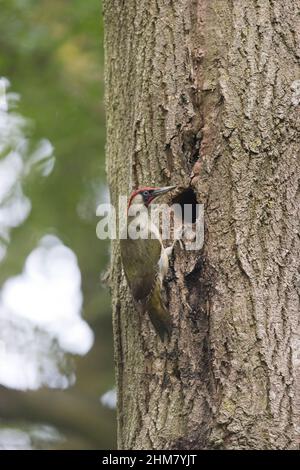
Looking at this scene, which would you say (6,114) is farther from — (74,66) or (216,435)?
(216,435)

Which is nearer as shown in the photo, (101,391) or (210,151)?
(210,151)

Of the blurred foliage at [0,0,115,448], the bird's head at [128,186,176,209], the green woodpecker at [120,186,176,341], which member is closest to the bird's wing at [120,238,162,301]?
the green woodpecker at [120,186,176,341]

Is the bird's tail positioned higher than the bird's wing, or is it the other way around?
the bird's wing

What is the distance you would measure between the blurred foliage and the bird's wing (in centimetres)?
248

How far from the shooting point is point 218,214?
465cm

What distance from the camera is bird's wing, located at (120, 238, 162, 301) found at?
4.92 m

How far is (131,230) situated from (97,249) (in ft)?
9.72

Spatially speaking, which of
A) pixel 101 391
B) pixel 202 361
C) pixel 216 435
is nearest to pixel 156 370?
pixel 202 361

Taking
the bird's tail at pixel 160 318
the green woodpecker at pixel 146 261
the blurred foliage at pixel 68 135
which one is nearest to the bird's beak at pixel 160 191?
the green woodpecker at pixel 146 261

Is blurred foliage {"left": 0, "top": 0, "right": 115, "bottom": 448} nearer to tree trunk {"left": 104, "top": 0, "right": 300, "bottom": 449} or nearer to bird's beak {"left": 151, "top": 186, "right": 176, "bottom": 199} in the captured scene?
tree trunk {"left": 104, "top": 0, "right": 300, "bottom": 449}

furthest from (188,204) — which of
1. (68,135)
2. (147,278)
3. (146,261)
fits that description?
(68,135)

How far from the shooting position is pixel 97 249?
8430 mm

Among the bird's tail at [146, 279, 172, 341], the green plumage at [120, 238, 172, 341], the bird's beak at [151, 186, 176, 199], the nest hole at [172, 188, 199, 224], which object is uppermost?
the bird's beak at [151, 186, 176, 199]

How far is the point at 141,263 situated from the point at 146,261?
11cm
